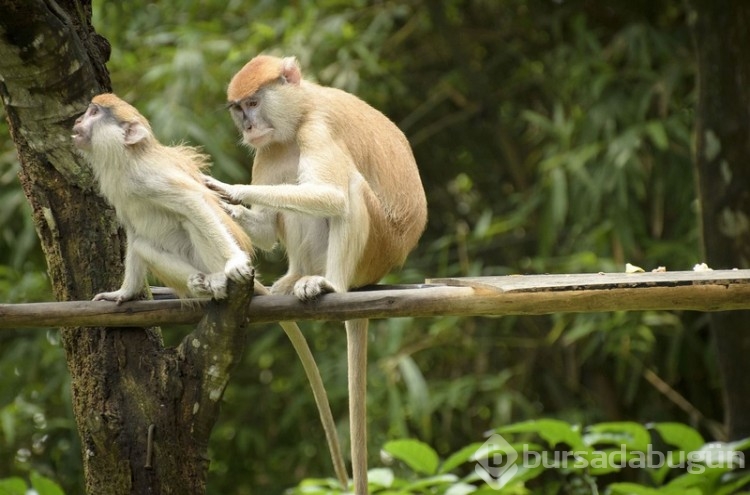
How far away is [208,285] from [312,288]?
1.03 ft

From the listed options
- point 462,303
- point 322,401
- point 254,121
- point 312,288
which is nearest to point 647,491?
point 462,303

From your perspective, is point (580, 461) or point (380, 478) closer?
point (580, 461)

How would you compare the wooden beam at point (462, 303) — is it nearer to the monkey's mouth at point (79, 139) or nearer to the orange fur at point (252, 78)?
the monkey's mouth at point (79, 139)

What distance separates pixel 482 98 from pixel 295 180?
8.51 feet

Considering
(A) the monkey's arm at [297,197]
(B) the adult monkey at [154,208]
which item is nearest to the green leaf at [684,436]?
(A) the monkey's arm at [297,197]

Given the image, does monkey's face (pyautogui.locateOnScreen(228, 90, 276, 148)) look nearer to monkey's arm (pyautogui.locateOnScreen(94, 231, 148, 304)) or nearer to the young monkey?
the young monkey

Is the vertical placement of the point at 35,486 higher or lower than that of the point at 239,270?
lower

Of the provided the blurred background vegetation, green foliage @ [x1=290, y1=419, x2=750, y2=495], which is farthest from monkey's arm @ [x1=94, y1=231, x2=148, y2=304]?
the blurred background vegetation

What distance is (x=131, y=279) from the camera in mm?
2947

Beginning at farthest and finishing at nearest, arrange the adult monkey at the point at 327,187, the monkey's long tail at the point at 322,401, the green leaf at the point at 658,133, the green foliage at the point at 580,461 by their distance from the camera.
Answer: the green leaf at the point at 658,133 < the adult monkey at the point at 327,187 < the monkey's long tail at the point at 322,401 < the green foliage at the point at 580,461

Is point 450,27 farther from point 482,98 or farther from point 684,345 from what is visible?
point 684,345

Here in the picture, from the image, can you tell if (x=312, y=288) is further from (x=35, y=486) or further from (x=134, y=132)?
(x=35, y=486)

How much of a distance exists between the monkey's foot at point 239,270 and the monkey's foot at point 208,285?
25 millimetres

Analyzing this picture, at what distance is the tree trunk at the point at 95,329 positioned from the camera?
9.14 feet
